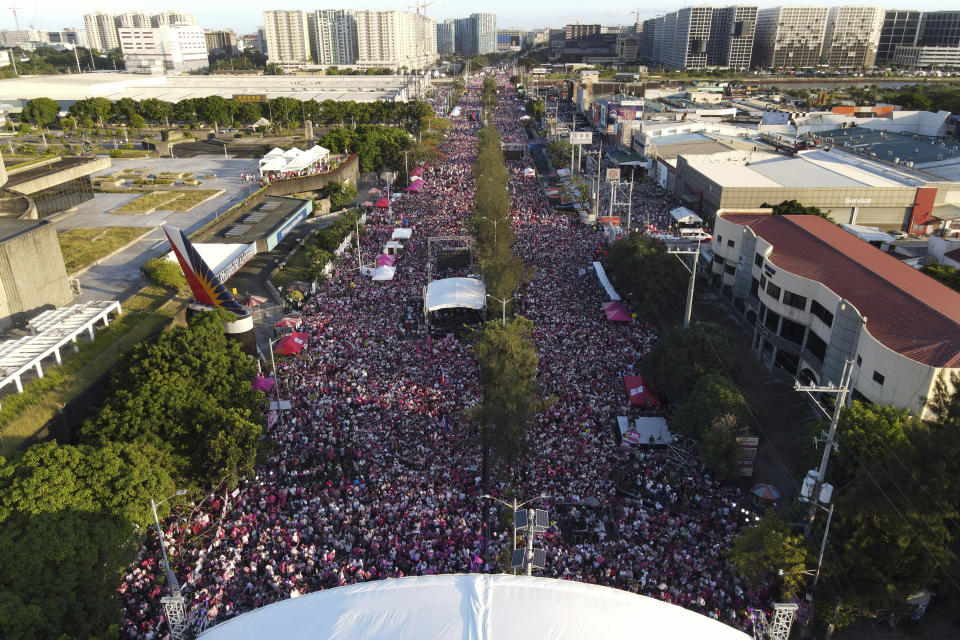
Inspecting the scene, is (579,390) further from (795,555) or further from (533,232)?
(533,232)

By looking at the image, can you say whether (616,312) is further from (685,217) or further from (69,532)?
(69,532)

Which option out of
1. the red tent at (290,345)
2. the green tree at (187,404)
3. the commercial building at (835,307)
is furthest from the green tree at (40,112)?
the commercial building at (835,307)

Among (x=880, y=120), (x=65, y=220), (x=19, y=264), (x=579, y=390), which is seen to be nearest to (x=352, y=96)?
(x=65, y=220)

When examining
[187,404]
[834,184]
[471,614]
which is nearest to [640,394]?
[471,614]

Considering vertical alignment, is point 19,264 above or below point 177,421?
above

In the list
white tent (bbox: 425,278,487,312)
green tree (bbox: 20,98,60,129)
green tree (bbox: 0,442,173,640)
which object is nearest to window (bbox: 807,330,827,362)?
white tent (bbox: 425,278,487,312)

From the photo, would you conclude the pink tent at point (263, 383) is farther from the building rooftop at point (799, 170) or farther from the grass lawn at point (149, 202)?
the building rooftop at point (799, 170)
